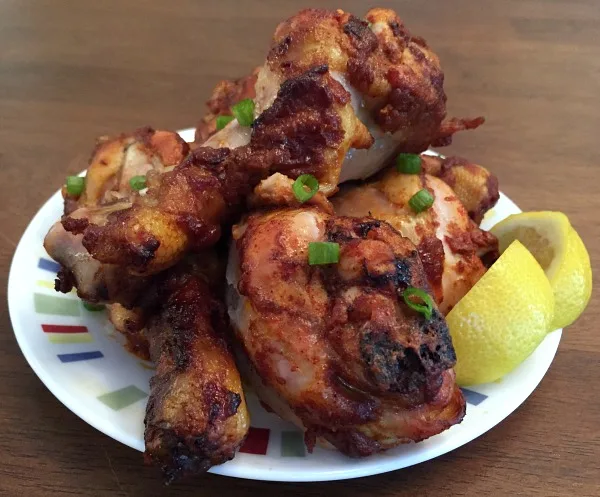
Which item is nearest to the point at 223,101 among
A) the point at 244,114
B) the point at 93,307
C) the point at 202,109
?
the point at 244,114

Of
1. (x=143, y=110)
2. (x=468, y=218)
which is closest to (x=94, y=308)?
(x=468, y=218)

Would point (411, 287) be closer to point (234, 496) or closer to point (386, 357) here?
point (386, 357)

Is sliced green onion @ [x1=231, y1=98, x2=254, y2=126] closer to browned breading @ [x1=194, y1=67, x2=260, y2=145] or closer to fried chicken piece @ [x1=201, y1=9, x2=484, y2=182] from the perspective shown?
fried chicken piece @ [x1=201, y1=9, x2=484, y2=182]

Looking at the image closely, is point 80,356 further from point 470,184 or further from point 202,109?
point 202,109

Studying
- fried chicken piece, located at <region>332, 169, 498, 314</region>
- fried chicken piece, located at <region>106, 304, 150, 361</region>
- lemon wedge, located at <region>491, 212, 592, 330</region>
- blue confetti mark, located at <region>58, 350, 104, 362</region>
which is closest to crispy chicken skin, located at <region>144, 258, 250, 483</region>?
fried chicken piece, located at <region>106, 304, 150, 361</region>

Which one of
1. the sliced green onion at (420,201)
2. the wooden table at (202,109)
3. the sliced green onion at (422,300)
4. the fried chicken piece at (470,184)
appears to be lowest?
the wooden table at (202,109)

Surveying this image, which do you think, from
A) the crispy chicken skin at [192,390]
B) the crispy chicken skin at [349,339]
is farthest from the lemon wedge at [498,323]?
the crispy chicken skin at [192,390]

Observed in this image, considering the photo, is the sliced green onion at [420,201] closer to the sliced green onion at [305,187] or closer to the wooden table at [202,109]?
the sliced green onion at [305,187]
